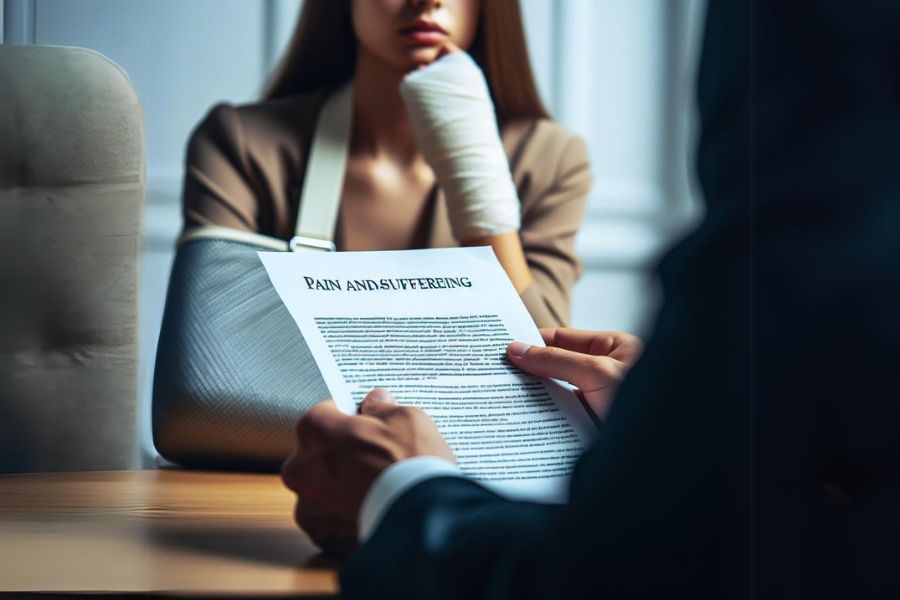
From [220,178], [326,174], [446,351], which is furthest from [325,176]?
[446,351]

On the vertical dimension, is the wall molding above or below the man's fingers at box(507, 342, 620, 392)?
below

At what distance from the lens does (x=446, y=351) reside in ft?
1.44

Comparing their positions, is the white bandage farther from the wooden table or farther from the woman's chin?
the wooden table

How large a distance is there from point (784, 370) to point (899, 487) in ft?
0.11

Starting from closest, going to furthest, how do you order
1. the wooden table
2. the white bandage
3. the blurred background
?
the wooden table < the white bandage < the blurred background

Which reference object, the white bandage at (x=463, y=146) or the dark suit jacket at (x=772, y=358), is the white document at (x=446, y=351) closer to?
the dark suit jacket at (x=772, y=358)

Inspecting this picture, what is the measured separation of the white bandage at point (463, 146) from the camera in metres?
0.96

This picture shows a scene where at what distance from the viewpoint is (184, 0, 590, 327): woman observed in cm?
97

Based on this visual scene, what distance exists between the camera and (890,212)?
0.71 ft

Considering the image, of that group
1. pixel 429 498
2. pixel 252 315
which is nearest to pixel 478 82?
pixel 252 315

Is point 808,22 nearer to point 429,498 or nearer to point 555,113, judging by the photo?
point 429,498

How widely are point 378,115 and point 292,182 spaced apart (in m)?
0.13

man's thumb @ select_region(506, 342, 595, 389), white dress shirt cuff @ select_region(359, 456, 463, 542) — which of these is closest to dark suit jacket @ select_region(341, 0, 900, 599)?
white dress shirt cuff @ select_region(359, 456, 463, 542)

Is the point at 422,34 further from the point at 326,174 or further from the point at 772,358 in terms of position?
the point at 772,358
